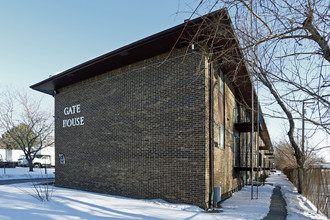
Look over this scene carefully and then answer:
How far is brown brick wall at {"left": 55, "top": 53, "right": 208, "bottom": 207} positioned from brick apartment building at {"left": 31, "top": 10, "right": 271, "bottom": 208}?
0.12 ft

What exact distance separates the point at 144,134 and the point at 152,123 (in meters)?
0.64

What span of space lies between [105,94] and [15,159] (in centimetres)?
3744

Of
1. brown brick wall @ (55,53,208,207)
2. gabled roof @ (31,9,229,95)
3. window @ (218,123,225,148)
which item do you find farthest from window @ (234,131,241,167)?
gabled roof @ (31,9,229,95)

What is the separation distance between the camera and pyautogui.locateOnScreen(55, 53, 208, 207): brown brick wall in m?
9.27

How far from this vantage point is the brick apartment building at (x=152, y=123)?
9242 millimetres

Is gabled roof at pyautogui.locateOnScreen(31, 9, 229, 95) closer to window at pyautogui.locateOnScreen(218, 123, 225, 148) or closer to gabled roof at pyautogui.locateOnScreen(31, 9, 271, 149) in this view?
gabled roof at pyautogui.locateOnScreen(31, 9, 271, 149)

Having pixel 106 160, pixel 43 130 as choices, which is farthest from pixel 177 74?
pixel 43 130

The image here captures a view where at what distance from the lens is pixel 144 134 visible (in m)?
10.7

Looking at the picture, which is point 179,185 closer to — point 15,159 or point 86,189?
point 86,189

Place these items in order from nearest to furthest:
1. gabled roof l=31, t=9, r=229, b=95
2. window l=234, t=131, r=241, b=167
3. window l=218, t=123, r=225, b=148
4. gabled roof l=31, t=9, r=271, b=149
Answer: gabled roof l=31, t=9, r=271, b=149, gabled roof l=31, t=9, r=229, b=95, window l=218, t=123, r=225, b=148, window l=234, t=131, r=241, b=167

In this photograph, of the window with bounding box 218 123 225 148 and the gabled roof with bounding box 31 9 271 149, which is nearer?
the gabled roof with bounding box 31 9 271 149

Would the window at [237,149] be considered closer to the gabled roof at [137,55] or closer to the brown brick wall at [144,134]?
the gabled roof at [137,55]

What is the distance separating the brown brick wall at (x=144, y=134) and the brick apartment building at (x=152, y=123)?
38 millimetres

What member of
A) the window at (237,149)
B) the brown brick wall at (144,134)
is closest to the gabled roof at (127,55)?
the brown brick wall at (144,134)
